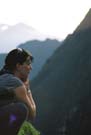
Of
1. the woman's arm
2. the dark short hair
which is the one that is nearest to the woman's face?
the dark short hair

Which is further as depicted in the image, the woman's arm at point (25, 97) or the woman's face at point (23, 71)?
the woman's face at point (23, 71)

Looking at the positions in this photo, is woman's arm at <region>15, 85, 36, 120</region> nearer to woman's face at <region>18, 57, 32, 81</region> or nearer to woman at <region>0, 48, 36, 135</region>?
woman at <region>0, 48, 36, 135</region>

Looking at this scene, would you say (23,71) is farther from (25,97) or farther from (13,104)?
(13,104)

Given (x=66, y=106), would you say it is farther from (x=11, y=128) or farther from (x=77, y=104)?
(x=11, y=128)

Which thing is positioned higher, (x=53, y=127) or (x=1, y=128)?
(x=1, y=128)

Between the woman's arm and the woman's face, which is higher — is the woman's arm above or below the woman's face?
below

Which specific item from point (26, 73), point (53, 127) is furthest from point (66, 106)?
point (26, 73)

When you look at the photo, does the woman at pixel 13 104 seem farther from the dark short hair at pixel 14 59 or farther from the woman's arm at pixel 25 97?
the dark short hair at pixel 14 59

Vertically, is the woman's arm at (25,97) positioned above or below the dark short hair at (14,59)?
below

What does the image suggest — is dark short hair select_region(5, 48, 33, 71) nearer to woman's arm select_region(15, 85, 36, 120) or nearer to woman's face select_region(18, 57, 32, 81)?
woman's face select_region(18, 57, 32, 81)

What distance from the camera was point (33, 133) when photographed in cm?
5575

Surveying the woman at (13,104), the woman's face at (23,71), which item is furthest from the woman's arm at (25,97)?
the woman's face at (23,71)

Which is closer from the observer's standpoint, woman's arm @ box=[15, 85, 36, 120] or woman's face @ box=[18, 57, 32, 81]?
woman's arm @ box=[15, 85, 36, 120]

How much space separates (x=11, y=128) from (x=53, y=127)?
621ft
